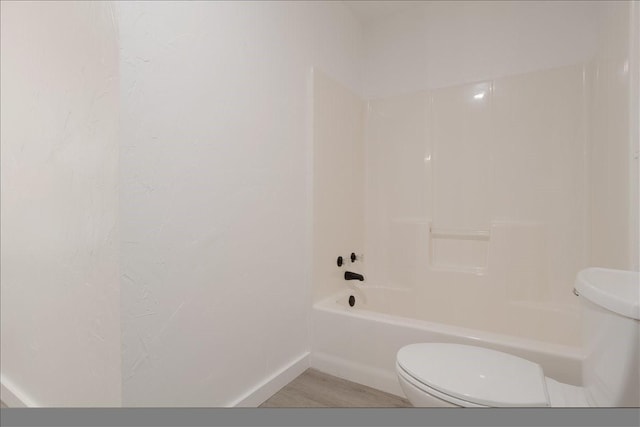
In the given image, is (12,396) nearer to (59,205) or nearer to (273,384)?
(59,205)

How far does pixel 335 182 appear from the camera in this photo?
6.60 ft

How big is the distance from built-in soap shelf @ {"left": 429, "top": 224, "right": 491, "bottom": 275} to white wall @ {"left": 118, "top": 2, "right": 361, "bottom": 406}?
90cm

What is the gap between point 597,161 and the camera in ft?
5.32

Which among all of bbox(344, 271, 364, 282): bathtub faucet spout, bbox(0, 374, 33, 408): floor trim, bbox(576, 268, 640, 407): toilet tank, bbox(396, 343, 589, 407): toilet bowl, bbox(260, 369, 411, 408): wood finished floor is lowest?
bbox(260, 369, 411, 408): wood finished floor

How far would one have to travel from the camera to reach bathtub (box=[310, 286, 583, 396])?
1.21 metres

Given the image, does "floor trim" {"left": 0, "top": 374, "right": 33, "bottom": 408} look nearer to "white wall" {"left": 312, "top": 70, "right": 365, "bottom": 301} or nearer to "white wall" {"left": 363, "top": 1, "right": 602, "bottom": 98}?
"white wall" {"left": 312, "top": 70, "right": 365, "bottom": 301}

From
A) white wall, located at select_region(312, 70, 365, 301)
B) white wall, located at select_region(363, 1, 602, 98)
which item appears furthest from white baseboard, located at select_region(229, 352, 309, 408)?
white wall, located at select_region(363, 1, 602, 98)

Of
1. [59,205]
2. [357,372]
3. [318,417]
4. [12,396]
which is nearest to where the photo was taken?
[318,417]

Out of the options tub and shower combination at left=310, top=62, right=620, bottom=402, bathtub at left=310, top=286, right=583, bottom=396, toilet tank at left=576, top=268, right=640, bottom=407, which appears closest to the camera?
toilet tank at left=576, top=268, right=640, bottom=407

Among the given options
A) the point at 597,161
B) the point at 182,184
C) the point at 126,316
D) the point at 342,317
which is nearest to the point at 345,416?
the point at 126,316

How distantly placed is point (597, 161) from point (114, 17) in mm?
2156

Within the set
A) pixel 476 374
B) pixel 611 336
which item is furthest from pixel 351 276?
pixel 611 336

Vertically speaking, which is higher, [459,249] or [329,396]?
[459,249]

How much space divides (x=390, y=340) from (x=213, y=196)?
3.43 ft
